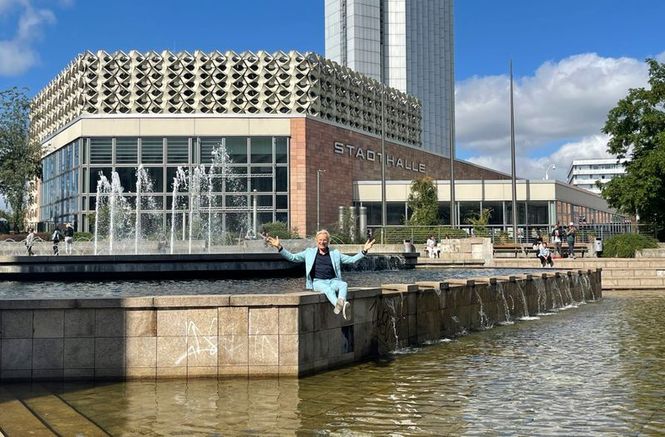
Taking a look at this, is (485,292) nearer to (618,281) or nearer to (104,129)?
(618,281)

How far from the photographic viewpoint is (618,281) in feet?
89.6

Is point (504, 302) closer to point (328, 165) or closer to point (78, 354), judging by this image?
point (78, 354)

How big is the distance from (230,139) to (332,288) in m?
61.2

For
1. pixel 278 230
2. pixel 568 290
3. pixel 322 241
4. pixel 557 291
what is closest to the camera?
pixel 322 241

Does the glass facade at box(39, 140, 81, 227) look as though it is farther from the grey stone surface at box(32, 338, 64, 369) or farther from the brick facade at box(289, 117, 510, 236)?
the grey stone surface at box(32, 338, 64, 369)

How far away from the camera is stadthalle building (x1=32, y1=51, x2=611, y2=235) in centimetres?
6869

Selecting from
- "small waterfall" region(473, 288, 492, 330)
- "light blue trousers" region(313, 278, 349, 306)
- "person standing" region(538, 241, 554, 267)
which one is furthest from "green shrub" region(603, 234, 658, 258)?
"light blue trousers" region(313, 278, 349, 306)

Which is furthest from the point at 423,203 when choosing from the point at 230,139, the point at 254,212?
the point at 230,139

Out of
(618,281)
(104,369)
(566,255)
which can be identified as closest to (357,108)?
(566,255)

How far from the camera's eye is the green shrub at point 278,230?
60906 mm

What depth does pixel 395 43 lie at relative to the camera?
468 ft

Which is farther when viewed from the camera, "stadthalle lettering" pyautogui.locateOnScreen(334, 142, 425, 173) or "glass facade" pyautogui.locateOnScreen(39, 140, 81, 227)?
"stadthalle lettering" pyautogui.locateOnScreen(334, 142, 425, 173)

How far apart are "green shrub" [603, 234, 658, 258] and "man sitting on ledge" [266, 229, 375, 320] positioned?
2924 centimetres

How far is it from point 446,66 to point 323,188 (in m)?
96.7
